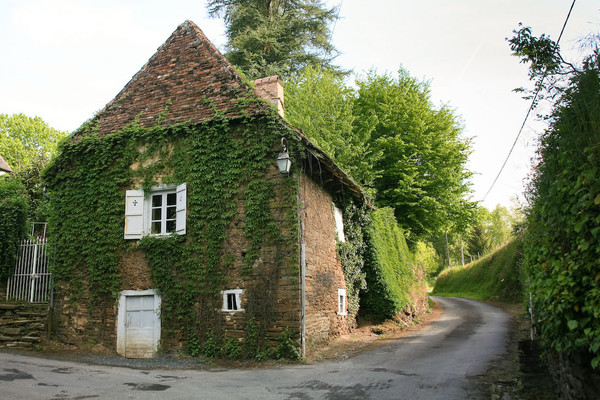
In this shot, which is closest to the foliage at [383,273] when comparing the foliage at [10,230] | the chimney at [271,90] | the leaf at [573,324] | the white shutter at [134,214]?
the chimney at [271,90]

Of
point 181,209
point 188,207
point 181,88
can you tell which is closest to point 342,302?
point 188,207

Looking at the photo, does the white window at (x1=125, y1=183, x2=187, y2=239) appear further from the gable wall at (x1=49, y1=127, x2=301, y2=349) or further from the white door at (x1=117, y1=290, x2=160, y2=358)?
the white door at (x1=117, y1=290, x2=160, y2=358)

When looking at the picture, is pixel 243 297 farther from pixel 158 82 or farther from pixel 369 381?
pixel 158 82

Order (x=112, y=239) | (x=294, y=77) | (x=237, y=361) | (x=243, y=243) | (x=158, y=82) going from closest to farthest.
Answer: (x=237, y=361) < (x=243, y=243) < (x=112, y=239) < (x=158, y=82) < (x=294, y=77)

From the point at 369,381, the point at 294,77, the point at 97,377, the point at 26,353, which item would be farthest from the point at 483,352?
the point at 294,77

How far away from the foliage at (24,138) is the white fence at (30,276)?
25157 millimetres

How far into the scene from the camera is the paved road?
21.8ft

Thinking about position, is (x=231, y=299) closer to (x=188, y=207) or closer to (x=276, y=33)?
(x=188, y=207)

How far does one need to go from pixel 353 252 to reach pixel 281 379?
7953 millimetres

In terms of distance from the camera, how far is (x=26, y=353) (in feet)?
36.3

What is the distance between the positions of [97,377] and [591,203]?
812 cm

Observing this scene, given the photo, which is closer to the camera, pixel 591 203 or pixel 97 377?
pixel 591 203

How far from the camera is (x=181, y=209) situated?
1138 cm

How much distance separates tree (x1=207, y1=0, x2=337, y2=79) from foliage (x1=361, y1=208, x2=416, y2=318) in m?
12.0
